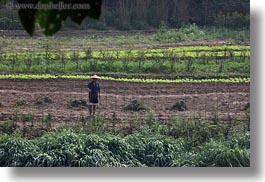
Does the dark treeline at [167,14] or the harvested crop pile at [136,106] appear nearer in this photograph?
the harvested crop pile at [136,106]

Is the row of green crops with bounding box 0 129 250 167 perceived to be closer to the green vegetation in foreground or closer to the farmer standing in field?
the green vegetation in foreground

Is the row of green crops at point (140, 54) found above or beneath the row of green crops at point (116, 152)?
above

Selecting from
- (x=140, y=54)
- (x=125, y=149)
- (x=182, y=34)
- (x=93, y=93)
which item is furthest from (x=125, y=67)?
(x=125, y=149)

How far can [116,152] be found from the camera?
6594 millimetres

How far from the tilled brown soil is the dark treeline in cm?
51

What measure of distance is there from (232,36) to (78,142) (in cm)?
170

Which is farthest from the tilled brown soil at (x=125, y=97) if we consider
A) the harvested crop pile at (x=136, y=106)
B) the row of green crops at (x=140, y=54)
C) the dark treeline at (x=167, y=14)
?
the dark treeline at (x=167, y=14)

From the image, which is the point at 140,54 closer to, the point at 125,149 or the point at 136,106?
the point at 136,106

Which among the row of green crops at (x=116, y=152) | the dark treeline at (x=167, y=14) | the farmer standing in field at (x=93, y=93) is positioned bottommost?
the row of green crops at (x=116, y=152)

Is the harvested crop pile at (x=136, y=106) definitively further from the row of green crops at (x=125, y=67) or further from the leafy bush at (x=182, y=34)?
the leafy bush at (x=182, y=34)

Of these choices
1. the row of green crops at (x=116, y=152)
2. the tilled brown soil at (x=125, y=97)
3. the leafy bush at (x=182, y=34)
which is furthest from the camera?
the leafy bush at (x=182, y=34)

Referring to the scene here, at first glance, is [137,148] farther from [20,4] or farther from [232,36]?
[20,4]

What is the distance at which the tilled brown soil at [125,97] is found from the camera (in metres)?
7.02

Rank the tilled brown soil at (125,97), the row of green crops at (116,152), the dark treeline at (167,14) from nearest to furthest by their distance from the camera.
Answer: the row of green crops at (116,152), the tilled brown soil at (125,97), the dark treeline at (167,14)
